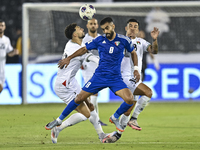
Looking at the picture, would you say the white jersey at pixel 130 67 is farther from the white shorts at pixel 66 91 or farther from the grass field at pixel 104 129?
the white shorts at pixel 66 91

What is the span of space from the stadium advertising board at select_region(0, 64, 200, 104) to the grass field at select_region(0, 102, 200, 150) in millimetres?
928

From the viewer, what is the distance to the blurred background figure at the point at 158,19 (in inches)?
575

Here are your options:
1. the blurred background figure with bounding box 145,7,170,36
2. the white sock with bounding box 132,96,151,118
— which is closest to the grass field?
the white sock with bounding box 132,96,151,118

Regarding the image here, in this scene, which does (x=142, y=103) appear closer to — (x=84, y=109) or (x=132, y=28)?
(x=132, y=28)

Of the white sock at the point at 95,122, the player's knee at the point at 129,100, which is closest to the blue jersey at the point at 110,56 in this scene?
the player's knee at the point at 129,100

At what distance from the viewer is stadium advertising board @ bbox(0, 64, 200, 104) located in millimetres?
13562

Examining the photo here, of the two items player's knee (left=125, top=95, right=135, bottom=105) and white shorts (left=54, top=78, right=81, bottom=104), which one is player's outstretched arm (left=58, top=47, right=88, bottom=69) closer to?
white shorts (left=54, top=78, right=81, bottom=104)

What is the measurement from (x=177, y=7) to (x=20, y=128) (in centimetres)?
746

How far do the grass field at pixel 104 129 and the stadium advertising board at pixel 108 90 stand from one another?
0.93m

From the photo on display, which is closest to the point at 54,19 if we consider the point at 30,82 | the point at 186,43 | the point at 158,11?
the point at 30,82

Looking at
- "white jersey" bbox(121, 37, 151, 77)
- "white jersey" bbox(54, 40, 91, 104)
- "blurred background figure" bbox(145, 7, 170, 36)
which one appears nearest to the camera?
"white jersey" bbox(54, 40, 91, 104)

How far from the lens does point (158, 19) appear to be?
14.7m

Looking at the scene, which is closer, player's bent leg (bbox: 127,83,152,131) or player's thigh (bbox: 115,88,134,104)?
player's thigh (bbox: 115,88,134,104)

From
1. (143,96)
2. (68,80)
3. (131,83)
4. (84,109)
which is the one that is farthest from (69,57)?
(143,96)
